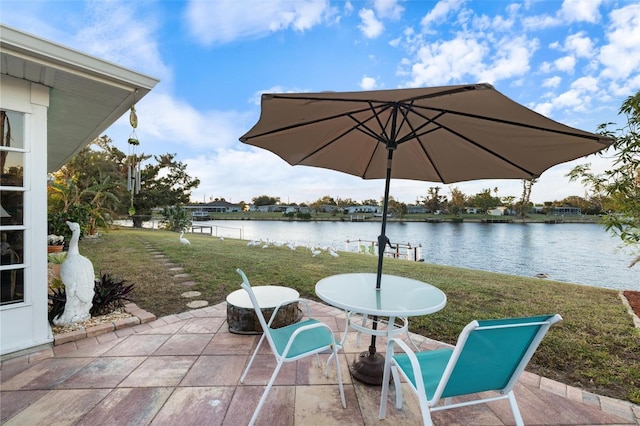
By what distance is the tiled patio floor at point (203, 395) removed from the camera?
1770 mm

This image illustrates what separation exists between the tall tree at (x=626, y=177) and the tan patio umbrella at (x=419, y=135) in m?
1.56

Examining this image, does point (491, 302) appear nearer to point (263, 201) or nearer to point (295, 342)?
point (295, 342)

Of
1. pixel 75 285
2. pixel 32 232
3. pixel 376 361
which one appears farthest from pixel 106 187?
pixel 376 361

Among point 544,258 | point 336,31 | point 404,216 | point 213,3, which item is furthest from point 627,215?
point 404,216

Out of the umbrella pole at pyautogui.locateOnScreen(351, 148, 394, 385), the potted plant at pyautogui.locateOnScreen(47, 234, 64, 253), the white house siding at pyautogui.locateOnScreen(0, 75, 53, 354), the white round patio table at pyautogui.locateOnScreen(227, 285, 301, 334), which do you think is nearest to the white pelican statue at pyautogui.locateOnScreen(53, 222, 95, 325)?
the white house siding at pyautogui.locateOnScreen(0, 75, 53, 354)

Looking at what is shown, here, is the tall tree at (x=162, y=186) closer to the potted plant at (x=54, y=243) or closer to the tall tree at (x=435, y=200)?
the potted plant at (x=54, y=243)

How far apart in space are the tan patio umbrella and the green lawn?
5.55 ft

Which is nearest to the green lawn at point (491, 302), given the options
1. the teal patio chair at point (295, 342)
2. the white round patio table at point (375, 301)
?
the white round patio table at point (375, 301)

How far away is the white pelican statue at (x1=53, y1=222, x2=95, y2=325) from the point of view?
2.91 meters

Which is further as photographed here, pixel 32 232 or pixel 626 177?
pixel 626 177

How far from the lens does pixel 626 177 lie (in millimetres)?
3346

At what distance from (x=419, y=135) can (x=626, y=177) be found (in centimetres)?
297

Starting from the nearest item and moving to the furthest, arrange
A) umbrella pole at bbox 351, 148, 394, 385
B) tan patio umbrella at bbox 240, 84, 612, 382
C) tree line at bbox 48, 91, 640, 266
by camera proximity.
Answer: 1. tan patio umbrella at bbox 240, 84, 612, 382
2. umbrella pole at bbox 351, 148, 394, 385
3. tree line at bbox 48, 91, 640, 266

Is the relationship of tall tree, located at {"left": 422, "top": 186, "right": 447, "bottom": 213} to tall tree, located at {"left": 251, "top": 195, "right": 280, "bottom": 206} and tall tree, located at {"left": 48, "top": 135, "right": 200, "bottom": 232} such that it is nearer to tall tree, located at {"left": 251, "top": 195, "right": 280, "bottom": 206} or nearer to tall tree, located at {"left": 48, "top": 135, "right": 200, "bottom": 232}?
tall tree, located at {"left": 251, "top": 195, "right": 280, "bottom": 206}
